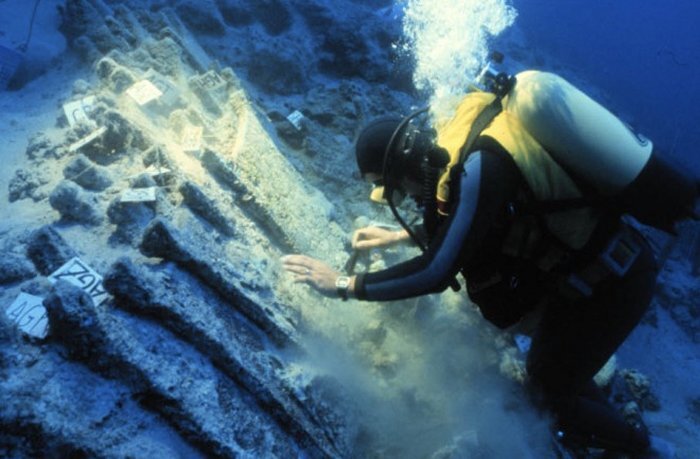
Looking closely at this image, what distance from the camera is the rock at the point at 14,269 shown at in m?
2.47

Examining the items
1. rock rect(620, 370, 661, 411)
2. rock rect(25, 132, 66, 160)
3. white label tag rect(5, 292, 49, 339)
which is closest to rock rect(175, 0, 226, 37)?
rock rect(25, 132, 66, 160)

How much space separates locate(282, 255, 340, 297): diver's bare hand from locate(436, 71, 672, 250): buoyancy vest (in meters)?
0.98

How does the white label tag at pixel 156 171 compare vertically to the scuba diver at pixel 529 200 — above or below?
below

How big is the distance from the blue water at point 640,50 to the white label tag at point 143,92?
27.5m

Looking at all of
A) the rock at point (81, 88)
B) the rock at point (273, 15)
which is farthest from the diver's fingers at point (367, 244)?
the rock at point (273, 15)

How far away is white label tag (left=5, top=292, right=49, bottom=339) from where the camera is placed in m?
2.14

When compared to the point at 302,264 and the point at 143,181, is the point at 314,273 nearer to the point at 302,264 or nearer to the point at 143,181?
the point at 302,264

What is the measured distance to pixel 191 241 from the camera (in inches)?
109

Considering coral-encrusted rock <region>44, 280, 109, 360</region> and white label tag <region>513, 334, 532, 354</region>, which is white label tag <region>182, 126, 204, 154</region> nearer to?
coral-encrusted rock <region>44, 280, 109, 360</region>

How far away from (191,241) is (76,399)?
1204mm

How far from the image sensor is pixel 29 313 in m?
2.21

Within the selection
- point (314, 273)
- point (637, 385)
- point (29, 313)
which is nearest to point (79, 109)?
point (29, 313)

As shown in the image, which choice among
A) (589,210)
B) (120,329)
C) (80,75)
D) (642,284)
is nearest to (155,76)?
(80,75)

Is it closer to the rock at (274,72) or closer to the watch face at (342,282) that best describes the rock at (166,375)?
the watch face at (342,282)
